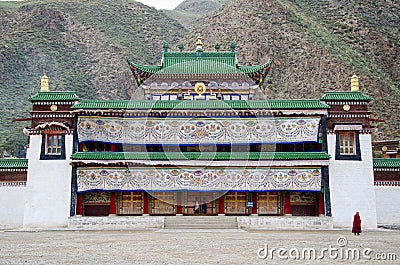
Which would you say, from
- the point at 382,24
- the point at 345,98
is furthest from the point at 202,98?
the point at 382,24

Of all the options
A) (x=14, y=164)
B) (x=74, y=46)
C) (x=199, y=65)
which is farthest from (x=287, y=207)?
(x=74, y=46)

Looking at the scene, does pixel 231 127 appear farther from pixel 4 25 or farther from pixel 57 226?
pixel 4 25

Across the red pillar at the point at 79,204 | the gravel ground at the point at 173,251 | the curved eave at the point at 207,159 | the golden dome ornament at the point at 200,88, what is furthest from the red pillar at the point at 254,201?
the gravel ground at the point at 173,251

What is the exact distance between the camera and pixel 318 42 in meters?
81.8

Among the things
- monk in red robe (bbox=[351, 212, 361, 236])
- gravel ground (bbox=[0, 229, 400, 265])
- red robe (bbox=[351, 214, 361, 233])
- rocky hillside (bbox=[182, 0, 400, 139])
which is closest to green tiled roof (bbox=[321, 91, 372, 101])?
monk in red robe (bbox=[351, 212, 361, 236])

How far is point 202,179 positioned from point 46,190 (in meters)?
8.66

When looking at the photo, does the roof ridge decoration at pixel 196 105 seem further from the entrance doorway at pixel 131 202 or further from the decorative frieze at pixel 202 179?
the entrance doorway at pixel 131 202

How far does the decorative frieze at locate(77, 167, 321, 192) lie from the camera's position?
28.2m

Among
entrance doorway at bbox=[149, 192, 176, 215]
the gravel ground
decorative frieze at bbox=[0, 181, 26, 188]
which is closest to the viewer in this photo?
the gravel ground

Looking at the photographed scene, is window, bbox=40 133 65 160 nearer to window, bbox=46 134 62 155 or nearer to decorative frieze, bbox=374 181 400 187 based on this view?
window, bbox=46 134 62 155

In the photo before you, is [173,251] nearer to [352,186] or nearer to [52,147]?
[52,147]

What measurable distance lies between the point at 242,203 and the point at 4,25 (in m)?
81.7

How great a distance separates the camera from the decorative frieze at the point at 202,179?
28.2m

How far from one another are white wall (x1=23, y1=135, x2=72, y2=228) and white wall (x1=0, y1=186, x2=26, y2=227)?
661 mm
